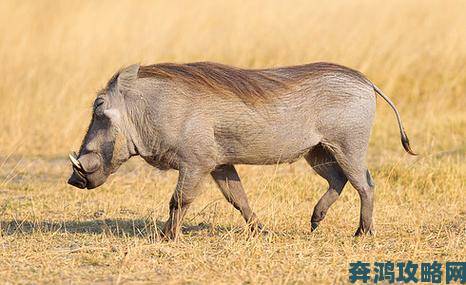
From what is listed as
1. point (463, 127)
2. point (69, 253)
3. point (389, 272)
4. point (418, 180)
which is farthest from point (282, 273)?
point (463, 127)

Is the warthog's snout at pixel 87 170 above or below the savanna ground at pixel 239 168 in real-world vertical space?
above

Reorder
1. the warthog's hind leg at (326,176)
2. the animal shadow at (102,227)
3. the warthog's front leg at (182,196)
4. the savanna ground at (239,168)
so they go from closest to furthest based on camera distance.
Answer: the savanna ground at (239,168), the warthog's front leg at (182,196), the animal shadow at (102,227), the warthog's hind leg at (326,176)

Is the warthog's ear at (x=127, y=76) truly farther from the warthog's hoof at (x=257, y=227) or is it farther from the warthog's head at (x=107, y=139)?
the warthog's hoof at (x=257, y=227)

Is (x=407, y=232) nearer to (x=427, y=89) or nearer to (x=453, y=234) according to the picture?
(x=453, y=234)

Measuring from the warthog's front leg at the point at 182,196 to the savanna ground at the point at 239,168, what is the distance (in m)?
0.10

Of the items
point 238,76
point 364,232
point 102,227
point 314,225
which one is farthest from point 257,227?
point 102,227

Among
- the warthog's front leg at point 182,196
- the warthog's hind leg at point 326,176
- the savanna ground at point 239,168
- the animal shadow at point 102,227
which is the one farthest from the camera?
the warthog's hind leg at point 326,176

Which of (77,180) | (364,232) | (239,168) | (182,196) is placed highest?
(77,180)

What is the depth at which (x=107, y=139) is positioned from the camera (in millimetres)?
5977

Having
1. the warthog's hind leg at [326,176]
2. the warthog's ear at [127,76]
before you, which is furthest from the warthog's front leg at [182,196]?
the warthog's hind leg at [326,176]

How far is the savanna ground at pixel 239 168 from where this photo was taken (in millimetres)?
5324

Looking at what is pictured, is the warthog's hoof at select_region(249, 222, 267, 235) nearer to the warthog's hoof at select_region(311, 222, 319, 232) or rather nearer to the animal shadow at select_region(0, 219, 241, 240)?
the animal shadow at select_region(0, 219, 241, 240)

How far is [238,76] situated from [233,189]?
71 cm

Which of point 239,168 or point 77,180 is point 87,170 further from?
point 239,168
